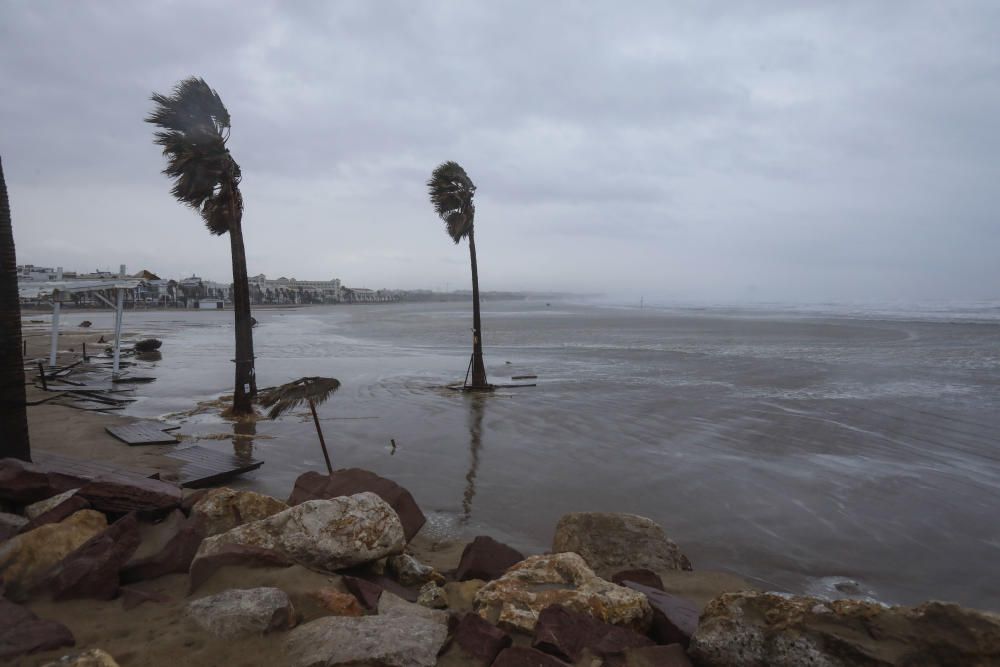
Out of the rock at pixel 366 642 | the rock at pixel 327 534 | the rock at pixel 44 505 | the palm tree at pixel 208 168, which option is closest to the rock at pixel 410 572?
the rock at pixel 327 534

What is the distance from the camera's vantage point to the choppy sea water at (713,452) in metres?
6.51

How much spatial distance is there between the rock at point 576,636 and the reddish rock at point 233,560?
6.33 feet

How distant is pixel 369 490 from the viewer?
555cm

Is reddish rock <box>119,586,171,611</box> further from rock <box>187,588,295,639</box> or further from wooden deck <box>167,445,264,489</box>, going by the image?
wooden deck <box>167,445,264,489</box>

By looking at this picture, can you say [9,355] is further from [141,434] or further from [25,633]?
[25,633]

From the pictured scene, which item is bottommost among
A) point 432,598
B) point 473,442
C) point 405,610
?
point 473,442

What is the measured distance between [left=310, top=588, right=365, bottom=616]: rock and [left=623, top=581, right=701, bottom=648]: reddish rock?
76.1 inches

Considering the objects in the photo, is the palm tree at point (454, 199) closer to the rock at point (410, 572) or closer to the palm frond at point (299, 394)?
the palm frond at point (299, 394)

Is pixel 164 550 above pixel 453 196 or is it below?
below

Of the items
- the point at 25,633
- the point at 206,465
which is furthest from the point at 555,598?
the point at 206,465

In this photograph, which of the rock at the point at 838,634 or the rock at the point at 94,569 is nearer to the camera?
the rock at the point at 838,634

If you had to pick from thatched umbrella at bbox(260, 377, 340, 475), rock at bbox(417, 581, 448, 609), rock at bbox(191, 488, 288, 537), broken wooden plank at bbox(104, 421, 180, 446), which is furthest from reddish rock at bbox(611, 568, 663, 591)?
broken wooden plank at bbox(104, 421, 180, 446)

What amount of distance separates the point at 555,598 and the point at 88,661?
8.44 feet

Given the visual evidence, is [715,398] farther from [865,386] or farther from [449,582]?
[449,582]
